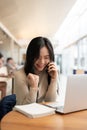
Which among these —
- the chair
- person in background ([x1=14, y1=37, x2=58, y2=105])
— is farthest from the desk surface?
the chair

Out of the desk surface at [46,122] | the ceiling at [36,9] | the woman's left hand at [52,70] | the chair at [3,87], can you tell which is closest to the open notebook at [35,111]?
the desk surface at [46,122]

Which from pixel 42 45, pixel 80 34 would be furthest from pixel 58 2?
pixel 42 45

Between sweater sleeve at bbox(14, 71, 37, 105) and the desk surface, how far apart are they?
11.7 inches

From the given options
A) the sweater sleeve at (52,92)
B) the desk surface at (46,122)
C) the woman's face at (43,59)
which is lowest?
the desk surface at (46,122)

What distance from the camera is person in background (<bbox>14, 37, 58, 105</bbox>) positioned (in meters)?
1.71

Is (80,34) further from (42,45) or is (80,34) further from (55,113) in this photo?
(55,113)

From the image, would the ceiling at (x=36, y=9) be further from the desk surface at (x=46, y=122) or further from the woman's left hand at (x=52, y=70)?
the desk surface at (x=46, y=122)

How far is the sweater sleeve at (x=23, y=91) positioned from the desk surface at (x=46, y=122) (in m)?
0.30

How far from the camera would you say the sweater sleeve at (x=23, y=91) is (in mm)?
1565

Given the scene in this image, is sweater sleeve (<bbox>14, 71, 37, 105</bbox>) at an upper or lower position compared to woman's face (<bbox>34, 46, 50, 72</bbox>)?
lower

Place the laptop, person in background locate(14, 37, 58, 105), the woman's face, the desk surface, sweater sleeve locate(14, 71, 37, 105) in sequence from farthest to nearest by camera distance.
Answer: the woman's face
person in background locate(14, 37, 58, 105)
sweater sleeve locate(14, 71, 37, 105)
the laptop
the desk surface

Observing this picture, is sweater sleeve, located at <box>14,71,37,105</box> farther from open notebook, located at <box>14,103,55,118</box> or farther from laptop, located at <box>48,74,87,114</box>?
laptop, located at <box>48,74,87,114</box>

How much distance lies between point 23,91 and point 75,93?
0.54 meters


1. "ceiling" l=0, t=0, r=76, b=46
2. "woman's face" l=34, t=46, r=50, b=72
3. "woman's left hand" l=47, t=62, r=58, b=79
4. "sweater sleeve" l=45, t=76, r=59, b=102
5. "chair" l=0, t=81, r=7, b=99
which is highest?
"ceiling" l=0, t=0, r=76, b=46
